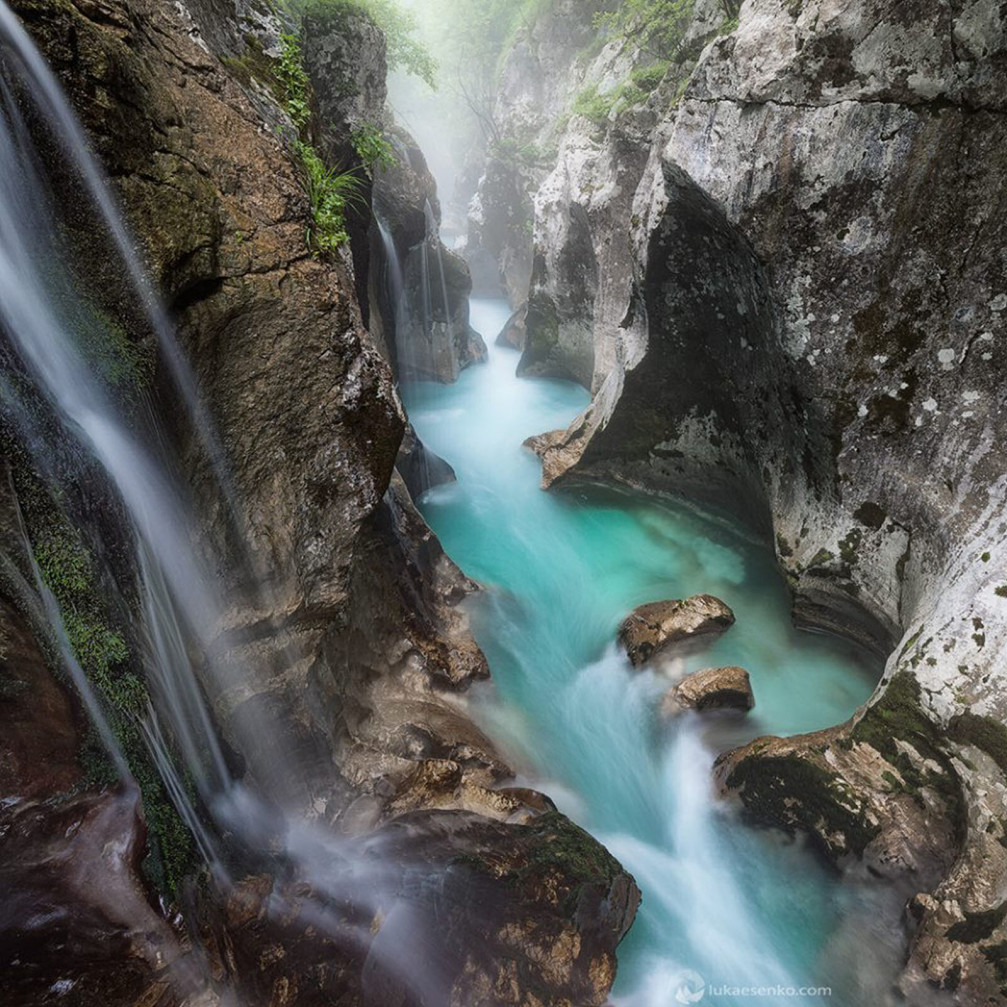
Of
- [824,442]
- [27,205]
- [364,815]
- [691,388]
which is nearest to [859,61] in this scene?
[824,442]

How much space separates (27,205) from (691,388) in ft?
30.5

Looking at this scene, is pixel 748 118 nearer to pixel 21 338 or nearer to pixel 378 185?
pixel 21 338

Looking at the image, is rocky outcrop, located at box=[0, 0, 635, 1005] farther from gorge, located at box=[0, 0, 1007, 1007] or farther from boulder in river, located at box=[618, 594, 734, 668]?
boulder in river, located at box=[618, 594, 734, 668]

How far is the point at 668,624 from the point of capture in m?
8.07

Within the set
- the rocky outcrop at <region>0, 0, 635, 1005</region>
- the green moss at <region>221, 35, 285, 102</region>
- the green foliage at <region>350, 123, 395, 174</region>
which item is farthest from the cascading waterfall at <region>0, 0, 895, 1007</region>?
the green foliage at <region>350, 123, 395, 174</region>

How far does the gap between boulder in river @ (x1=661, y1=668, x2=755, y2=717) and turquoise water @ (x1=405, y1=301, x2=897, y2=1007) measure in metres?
0.18

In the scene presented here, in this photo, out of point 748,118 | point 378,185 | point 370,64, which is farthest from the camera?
point 378,185

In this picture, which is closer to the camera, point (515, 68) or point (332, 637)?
point (332, 637)

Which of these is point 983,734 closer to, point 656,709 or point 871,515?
point 871,515

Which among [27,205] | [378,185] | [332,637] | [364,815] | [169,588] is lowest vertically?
[364,815]

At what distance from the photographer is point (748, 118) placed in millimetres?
6895

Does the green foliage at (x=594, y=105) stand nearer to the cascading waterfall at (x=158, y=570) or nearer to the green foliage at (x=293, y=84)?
the green foliage at (x=293, y=84)

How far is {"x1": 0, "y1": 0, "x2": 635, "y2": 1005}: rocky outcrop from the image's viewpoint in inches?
147

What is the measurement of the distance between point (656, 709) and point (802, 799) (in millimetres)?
1990
